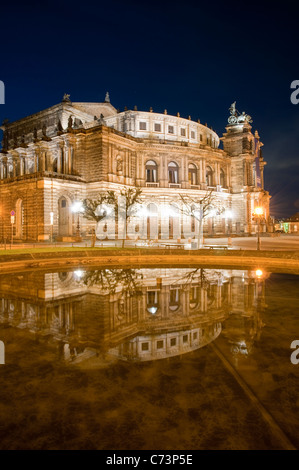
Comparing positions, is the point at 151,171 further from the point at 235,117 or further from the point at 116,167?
the point at 235,117

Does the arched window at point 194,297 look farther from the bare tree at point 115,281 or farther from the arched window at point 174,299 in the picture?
the bare tree at point 115,281

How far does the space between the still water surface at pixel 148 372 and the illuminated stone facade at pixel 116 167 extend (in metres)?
29.0

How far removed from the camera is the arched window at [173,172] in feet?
167

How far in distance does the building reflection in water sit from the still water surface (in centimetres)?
3

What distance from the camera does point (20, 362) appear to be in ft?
16.8

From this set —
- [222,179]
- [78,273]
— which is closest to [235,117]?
[222,179]

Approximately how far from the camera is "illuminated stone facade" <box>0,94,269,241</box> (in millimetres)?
39562

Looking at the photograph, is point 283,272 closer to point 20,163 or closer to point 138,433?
point 138,433

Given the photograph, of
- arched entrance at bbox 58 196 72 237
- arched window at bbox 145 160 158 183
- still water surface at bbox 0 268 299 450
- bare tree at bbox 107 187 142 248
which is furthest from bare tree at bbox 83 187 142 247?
still water surface at bbox 0 268 299 450

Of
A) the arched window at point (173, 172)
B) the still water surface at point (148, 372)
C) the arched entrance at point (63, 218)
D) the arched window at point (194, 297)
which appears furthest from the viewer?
the arched window at point (173, 172)

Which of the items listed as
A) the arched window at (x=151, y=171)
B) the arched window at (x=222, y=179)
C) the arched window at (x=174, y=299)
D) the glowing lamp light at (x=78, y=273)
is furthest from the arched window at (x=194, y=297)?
the arched window at (x=222, y=179)

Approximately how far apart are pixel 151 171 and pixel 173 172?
441 cm

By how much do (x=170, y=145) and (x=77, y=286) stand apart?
4085cm
